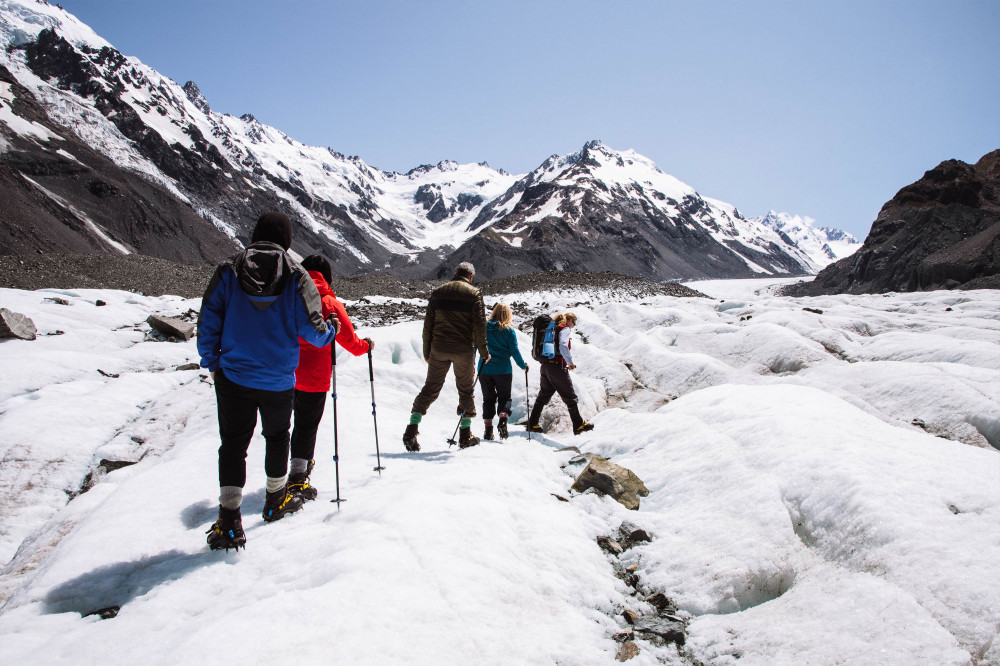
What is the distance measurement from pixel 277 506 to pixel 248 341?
1565 millimetres

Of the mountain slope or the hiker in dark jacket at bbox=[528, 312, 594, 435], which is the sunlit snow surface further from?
the mountain slope

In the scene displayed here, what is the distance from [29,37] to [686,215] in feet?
661

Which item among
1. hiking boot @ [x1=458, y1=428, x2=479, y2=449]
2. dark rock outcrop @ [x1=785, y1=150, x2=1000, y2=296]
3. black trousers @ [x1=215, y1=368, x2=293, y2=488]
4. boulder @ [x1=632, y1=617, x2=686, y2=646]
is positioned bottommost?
boulder @ [x1=632, y1=617, x2=686, y2=646]

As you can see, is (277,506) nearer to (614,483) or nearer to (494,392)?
(614,483)

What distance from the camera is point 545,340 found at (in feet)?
27.8

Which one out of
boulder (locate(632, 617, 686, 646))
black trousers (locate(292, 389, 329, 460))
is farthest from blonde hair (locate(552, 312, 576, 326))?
boulder (locate(632, 617, 686, 646))

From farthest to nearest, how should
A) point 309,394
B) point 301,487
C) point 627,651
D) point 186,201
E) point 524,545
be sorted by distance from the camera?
point 186,201
point 309,394
point 301,487
point 524,545
point 627,651

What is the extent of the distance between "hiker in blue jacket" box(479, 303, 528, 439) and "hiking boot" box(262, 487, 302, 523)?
3837mm

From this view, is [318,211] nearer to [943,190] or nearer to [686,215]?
[686,215]

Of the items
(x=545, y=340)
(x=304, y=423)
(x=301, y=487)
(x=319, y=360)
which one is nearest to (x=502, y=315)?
(x=545, y=340)

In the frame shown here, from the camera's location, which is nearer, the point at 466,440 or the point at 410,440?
the point at 410,440

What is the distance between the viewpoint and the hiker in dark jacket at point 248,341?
3.71 meters

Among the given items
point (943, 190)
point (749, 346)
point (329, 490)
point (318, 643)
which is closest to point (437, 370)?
point (329, 490)

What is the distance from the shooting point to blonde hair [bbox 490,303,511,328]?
7859 mm
